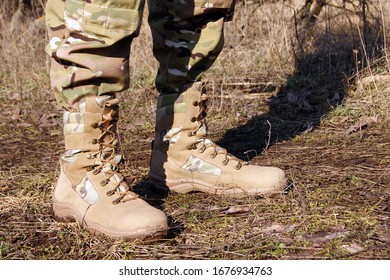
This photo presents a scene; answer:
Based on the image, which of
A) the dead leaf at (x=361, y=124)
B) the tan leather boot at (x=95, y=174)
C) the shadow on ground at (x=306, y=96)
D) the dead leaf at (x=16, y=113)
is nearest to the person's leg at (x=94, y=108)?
the tan leather boot at (x=95, y=174)

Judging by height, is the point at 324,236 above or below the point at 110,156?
below

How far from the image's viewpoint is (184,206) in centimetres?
219

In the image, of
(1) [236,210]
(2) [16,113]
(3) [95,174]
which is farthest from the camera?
(2) [16,113]

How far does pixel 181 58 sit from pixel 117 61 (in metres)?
0.42

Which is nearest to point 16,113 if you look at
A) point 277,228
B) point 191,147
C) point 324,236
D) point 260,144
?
point 260,144

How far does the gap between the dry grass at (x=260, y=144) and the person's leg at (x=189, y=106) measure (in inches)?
2.6

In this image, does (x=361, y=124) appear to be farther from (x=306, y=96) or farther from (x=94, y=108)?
(x=94, y=108)

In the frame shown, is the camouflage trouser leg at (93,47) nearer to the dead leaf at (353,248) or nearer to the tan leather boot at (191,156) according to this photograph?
the tan leather boot at (191,156)

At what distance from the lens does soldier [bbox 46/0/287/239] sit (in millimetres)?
1836

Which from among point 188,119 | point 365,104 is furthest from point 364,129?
point 188,119

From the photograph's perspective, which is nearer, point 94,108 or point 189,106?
point 94,108

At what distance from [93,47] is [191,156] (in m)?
0.64

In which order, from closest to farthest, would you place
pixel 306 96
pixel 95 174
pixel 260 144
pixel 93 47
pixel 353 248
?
1. pixel 353 248
2. pixel 93 47
3. pixel 95 174
4. pixel 260 144
5. pixel 306 96

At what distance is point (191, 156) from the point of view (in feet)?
7.59
